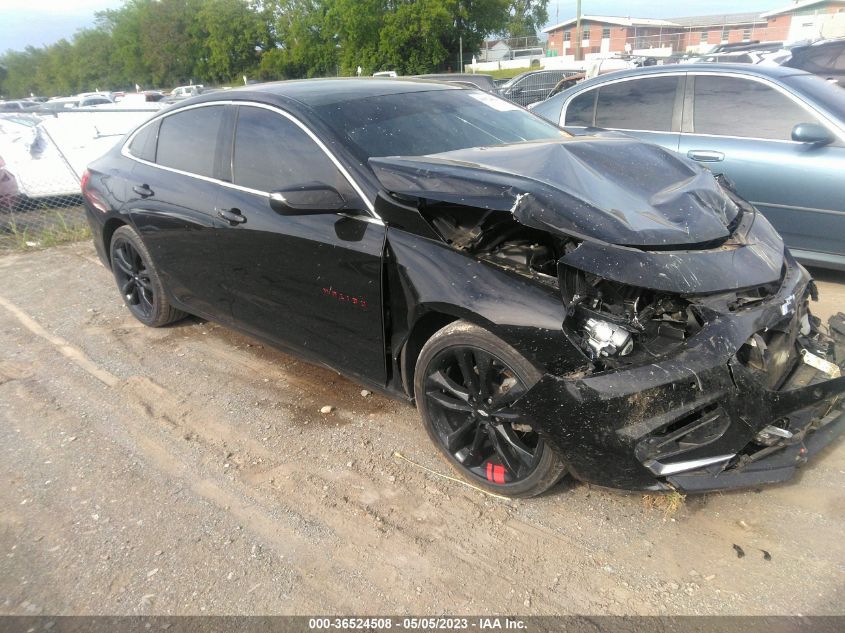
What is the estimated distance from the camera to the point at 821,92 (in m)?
4.80

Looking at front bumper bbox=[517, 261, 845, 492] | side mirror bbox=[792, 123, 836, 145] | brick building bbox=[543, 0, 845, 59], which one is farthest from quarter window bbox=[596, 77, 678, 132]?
brick building bbox=[543, 0, 845, 59]

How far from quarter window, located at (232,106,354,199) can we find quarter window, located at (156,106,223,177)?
0.28 m

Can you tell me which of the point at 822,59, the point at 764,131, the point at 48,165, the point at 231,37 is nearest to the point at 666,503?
the point at 764,131

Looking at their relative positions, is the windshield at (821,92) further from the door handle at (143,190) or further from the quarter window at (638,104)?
the door handle at (143,190)

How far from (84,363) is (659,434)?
3.90 meters

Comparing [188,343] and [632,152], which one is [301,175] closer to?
[632,152]

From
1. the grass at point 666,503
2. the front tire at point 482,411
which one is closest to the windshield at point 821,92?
the grass at point 666,503

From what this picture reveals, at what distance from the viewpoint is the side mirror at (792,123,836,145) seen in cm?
444

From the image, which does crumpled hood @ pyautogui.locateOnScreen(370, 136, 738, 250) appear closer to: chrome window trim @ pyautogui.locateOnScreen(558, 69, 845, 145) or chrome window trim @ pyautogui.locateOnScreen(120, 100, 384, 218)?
chrome window trim @ pyautogui.locateOnScreen(120, 100, 384, 218)

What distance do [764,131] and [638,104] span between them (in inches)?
44.7

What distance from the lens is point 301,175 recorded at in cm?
323

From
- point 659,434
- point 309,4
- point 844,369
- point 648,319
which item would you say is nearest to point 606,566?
point 659,434

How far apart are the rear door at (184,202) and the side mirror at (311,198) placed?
838 millimetres

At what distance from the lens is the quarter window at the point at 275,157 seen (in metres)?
3.14
